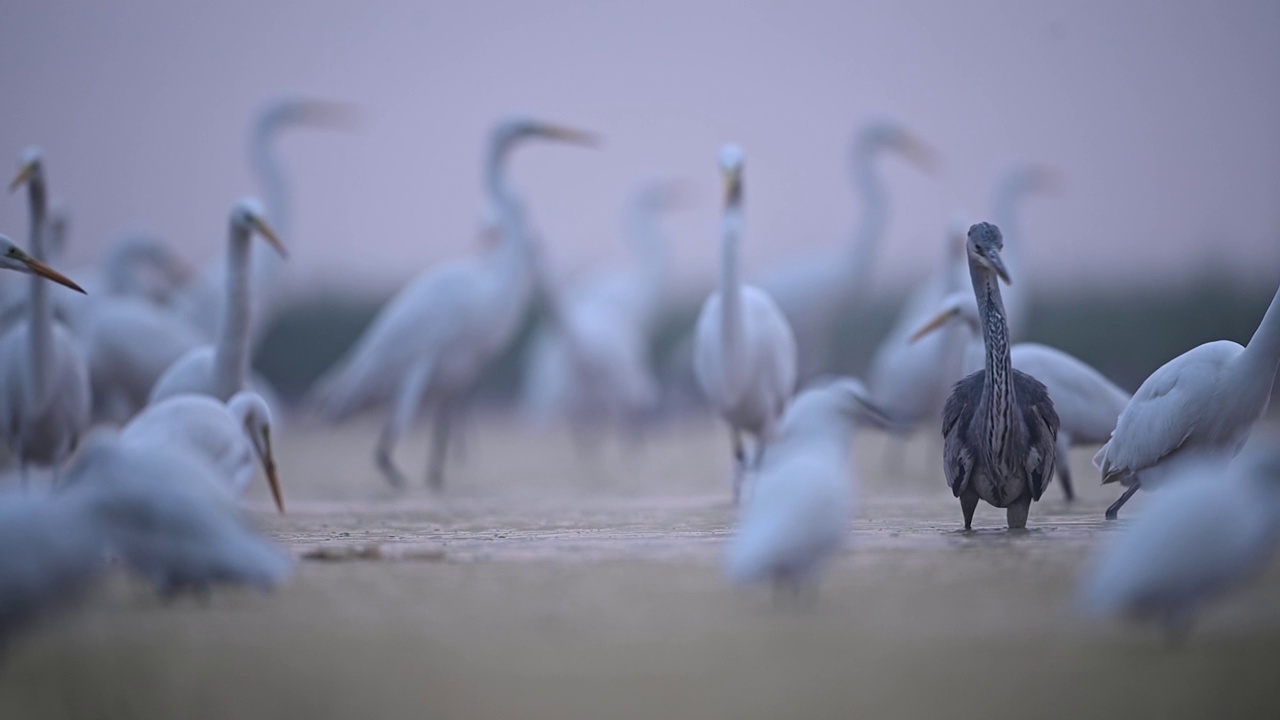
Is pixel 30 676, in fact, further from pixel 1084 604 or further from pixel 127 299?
pixel 127 299

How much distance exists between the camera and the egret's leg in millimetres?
10258

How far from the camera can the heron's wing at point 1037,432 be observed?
550 centimetres

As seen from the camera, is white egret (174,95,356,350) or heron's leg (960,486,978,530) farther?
white egret (174,95,356,350)

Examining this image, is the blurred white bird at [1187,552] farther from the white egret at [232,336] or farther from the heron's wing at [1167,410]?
the white egret at [232,336]

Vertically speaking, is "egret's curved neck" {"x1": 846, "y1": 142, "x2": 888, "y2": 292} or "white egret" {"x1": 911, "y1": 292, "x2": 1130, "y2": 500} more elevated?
"egret's curved neck" {"x1": 846, "y1": 142, "x2": 888, "y2": 292}

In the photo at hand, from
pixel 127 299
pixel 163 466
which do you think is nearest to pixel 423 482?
pixel 127 299

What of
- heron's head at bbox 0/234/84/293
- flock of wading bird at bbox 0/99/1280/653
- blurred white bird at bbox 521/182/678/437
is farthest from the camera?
blurred white bird at bbox 521/182/678/437

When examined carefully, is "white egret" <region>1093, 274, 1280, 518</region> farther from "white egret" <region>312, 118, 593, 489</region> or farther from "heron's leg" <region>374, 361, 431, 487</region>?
"white egret" <region>312, 118, 593, 489</region>

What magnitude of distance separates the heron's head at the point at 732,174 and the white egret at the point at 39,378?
149 inches

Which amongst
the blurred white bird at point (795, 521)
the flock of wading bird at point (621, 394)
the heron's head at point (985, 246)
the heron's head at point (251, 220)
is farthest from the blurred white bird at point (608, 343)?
the blurred white bird at point (795, 521)

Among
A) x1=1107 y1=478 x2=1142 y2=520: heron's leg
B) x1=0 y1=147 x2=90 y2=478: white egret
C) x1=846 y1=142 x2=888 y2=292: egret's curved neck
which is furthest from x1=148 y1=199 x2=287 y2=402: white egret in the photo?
x1=846 y1=142 x2=888 y2=292: egret's curved neck

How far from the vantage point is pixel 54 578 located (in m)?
3.63

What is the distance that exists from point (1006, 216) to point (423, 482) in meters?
5.52

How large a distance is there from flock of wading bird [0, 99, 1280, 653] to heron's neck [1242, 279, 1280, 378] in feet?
0.04
